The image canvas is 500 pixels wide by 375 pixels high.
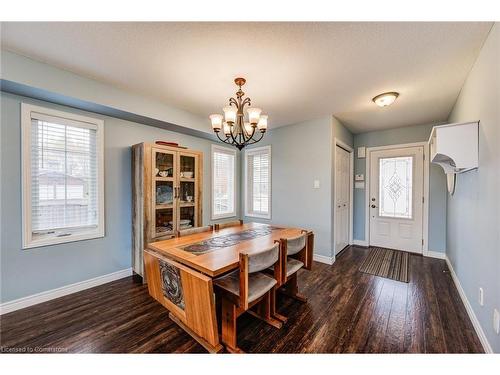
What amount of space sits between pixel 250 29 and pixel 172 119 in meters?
1.89

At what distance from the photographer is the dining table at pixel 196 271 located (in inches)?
52.5

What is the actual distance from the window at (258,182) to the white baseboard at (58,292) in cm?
245

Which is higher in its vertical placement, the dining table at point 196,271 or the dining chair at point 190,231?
the dining chair at point 190,231

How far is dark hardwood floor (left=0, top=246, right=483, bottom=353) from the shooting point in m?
1.54

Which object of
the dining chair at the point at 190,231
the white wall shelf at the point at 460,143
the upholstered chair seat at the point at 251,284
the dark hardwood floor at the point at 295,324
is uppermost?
the white wall shelf at the point at 460,143

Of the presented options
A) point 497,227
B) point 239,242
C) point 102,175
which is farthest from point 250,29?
point 102,175

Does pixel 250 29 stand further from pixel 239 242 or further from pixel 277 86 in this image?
pixel 239 242

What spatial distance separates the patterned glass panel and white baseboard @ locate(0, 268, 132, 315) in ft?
14.9

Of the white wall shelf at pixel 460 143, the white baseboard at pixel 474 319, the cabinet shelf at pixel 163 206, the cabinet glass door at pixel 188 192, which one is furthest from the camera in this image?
the cabinet glass door at pixel 188 192

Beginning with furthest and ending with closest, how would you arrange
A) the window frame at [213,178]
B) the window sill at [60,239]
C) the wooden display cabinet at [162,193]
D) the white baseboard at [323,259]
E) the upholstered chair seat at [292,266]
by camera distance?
the window frame at [213,178]
the white baseboard at [323,259]
the wooden display cabinet at [162,193]
the window sill at [60,239]
the upholstered chair seat at [292,266]

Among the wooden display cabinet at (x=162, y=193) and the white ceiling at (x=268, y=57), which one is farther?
the wooden display cabinet at (x=162, y=193)

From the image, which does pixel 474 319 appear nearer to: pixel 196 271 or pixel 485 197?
pixel 485 197

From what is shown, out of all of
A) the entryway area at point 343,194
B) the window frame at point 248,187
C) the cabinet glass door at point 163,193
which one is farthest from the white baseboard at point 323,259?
the cabinet glass door at point 163,193

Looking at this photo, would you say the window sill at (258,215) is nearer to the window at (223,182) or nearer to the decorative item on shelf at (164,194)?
the window at (223,182)
